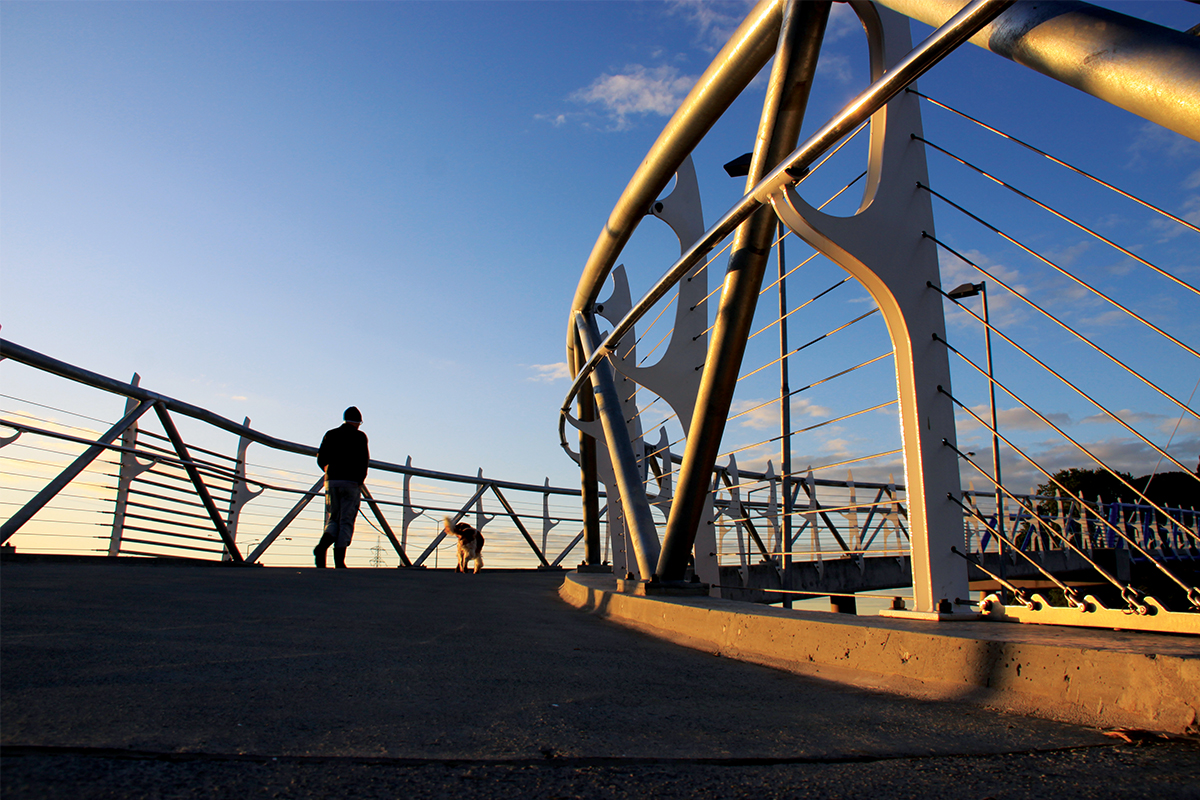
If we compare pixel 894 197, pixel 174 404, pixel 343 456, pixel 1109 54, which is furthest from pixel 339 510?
pixel 1109 54

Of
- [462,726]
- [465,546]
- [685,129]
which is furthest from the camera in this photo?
[465,546]

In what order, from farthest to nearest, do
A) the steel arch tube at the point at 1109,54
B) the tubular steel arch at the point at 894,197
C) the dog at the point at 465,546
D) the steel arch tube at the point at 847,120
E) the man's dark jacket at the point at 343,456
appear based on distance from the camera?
the dog at the point at 465,546
the man's dark jacket at the point at 343,456
the steel arch tube at the point at 847,120
the tubular steel arch at the point at 894,197
the steel arch tube at the point at 1109,54

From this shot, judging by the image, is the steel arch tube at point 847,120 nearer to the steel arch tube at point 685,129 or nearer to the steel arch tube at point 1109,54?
the steel arch tube at point 1109,54

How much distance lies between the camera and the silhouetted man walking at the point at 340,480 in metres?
6.57

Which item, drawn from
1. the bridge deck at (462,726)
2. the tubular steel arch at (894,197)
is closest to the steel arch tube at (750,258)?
the tubular steel arch at (894,197)

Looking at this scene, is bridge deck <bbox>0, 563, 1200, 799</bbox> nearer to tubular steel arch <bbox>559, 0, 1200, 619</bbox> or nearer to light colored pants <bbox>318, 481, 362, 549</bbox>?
tubular steel arch <bbox>559, 0, 1200, 619</bbox>

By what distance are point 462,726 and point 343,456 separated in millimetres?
5761

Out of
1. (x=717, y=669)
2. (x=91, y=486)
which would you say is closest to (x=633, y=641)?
(x=717, y=669)

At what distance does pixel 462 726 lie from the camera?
1.26 metres

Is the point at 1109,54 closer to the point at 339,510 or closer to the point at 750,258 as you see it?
the point at 750,258

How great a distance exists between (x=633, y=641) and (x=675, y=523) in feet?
2.59

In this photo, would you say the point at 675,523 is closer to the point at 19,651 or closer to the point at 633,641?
the point at 633,641

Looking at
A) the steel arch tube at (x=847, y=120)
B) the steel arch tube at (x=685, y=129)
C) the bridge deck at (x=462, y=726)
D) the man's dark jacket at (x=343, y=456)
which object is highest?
the steel arch tube at (x=685, y=129)

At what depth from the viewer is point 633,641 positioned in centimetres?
268
